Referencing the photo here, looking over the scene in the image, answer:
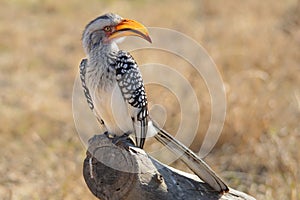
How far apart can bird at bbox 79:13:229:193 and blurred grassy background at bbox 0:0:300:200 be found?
1.26 m

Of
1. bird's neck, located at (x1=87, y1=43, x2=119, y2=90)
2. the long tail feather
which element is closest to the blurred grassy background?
the long tail feather

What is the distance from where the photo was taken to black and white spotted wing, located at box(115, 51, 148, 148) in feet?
10.5

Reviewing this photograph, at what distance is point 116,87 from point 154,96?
10.7 ft

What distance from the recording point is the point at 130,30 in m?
3.07

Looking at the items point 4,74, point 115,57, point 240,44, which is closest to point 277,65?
point 240,44

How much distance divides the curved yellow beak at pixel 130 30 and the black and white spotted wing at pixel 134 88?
0.48 feet

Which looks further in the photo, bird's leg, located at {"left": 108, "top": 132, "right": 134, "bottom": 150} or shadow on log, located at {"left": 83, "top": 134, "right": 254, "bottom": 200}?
bird's leg, located at {"left": 108, "top": 132, "right": 134, "bottom": 150}

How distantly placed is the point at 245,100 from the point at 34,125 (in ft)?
7.79

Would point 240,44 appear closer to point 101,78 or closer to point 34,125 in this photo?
point 34,125

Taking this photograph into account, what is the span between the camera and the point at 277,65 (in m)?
7.72

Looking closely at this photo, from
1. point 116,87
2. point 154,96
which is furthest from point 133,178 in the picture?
point 154,96

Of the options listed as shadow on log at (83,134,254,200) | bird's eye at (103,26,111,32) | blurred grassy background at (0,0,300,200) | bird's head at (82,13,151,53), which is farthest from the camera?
blurred grassy background at (0,0,300,200)

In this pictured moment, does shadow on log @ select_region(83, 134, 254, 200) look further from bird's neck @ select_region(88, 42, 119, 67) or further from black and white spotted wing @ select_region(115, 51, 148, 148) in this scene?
bird's neck @ select_region(88, 42, 119, 67)

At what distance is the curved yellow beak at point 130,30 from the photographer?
2985 millimetres
